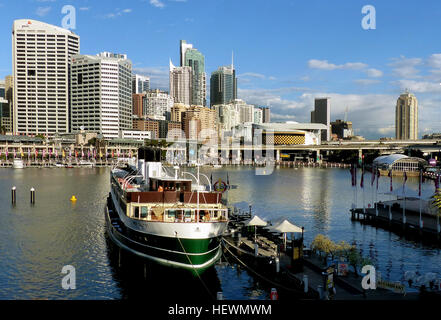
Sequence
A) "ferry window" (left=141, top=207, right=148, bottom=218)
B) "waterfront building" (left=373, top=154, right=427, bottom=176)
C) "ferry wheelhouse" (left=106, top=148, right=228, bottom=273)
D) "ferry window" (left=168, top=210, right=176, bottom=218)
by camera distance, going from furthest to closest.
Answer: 1. "waterfront building" (left=373, top=154, right=427, bottom=176)
2. "ferry window" (left=141, top=207, right=148, bottom=218)
3. "ferry window" (left=168, top=210, right=176, bottom=218)
4. "ferry wheelhouse" (left=106, top=148, right=228, bottom=273)

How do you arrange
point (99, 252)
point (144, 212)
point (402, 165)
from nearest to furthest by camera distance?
point (144, 212), point (99, 252), point (402, 165)

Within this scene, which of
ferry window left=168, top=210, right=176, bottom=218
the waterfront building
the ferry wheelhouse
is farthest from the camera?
the waterfront building

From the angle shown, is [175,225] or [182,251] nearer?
[175,225]

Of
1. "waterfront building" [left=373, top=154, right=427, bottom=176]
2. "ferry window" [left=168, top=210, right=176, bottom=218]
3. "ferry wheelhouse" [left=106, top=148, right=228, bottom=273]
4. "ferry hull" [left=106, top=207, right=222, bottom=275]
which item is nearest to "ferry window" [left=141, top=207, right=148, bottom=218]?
"ferry wheelhouse" [left=106, top=148, right=228, bottom=273]

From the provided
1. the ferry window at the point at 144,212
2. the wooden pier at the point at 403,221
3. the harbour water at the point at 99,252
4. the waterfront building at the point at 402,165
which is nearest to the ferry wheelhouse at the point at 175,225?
the ferry window at the point at 144,212

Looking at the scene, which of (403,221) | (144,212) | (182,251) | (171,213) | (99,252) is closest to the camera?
(182,251)

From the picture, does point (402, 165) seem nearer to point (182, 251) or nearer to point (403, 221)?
point (403, 221)

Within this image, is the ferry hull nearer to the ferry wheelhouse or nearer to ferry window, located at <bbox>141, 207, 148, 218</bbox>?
the ferry wheelhouse

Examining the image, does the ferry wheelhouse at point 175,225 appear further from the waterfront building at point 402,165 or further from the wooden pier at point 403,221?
the waterfront building at point 402,165

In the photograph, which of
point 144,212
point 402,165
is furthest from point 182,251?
point 402,165

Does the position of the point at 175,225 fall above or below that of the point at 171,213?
below

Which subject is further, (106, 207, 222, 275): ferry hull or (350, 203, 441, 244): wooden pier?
(350, 203, 441, 244): wooden pier
